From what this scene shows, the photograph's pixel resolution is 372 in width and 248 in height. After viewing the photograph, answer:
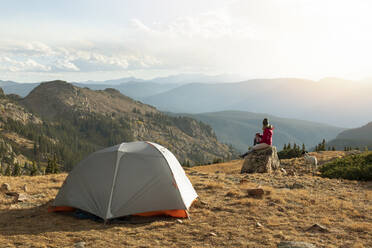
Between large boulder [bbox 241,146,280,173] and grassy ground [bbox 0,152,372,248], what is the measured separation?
7101 mm

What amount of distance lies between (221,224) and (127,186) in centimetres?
386

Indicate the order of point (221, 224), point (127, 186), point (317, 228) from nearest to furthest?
1. point (317, 228)
2. point (221, 224)
3. point (127, 186)

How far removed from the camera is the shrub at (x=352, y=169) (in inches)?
737

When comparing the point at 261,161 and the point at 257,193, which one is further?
the point at 261,161

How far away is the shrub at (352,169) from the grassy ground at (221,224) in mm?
4795

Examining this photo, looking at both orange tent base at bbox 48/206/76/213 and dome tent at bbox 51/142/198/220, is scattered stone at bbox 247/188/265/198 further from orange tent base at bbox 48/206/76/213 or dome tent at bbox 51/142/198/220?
orange tent base at bbox 48/206/76/213

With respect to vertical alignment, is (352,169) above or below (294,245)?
above

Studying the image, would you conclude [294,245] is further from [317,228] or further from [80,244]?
[80,244]

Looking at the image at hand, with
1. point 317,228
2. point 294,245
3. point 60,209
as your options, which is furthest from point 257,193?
point 60,209

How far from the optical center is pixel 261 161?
21891 mm

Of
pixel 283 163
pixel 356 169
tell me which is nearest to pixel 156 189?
pixel 356 169

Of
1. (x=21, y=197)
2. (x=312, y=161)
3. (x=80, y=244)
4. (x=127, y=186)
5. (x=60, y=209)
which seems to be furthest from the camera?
(x=312, y=161)

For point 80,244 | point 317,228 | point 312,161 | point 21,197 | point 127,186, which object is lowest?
point 21,197

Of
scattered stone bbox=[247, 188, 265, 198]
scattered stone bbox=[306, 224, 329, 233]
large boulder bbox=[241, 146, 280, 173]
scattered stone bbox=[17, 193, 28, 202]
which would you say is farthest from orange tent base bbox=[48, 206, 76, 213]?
large boulder bbox=[241, 146, 280, 173]
